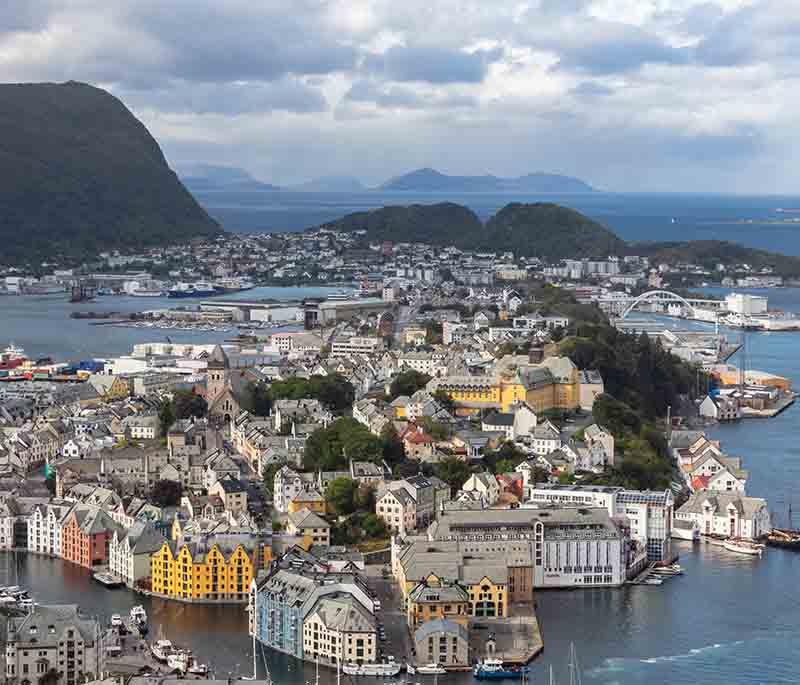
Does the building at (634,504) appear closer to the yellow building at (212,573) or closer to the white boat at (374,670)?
the yellow building at (212,573)

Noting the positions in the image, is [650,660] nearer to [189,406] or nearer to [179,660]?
[179,660]

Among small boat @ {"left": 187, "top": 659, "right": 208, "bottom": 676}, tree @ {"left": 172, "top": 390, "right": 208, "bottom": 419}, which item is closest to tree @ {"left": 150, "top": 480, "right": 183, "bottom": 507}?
tree @ {"left": 172, "top": 390, "right": 208, "bottom": 419}

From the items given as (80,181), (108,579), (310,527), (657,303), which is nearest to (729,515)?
(310,527)

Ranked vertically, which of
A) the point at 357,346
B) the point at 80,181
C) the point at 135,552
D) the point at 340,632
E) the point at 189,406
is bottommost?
the point at 340,632

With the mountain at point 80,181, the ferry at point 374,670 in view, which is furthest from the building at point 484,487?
the mountain at point 80,181

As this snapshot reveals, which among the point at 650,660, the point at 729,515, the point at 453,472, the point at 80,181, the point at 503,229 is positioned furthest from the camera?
the point at 80,181

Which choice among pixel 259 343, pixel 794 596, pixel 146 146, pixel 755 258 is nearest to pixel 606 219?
pixel 146 146
